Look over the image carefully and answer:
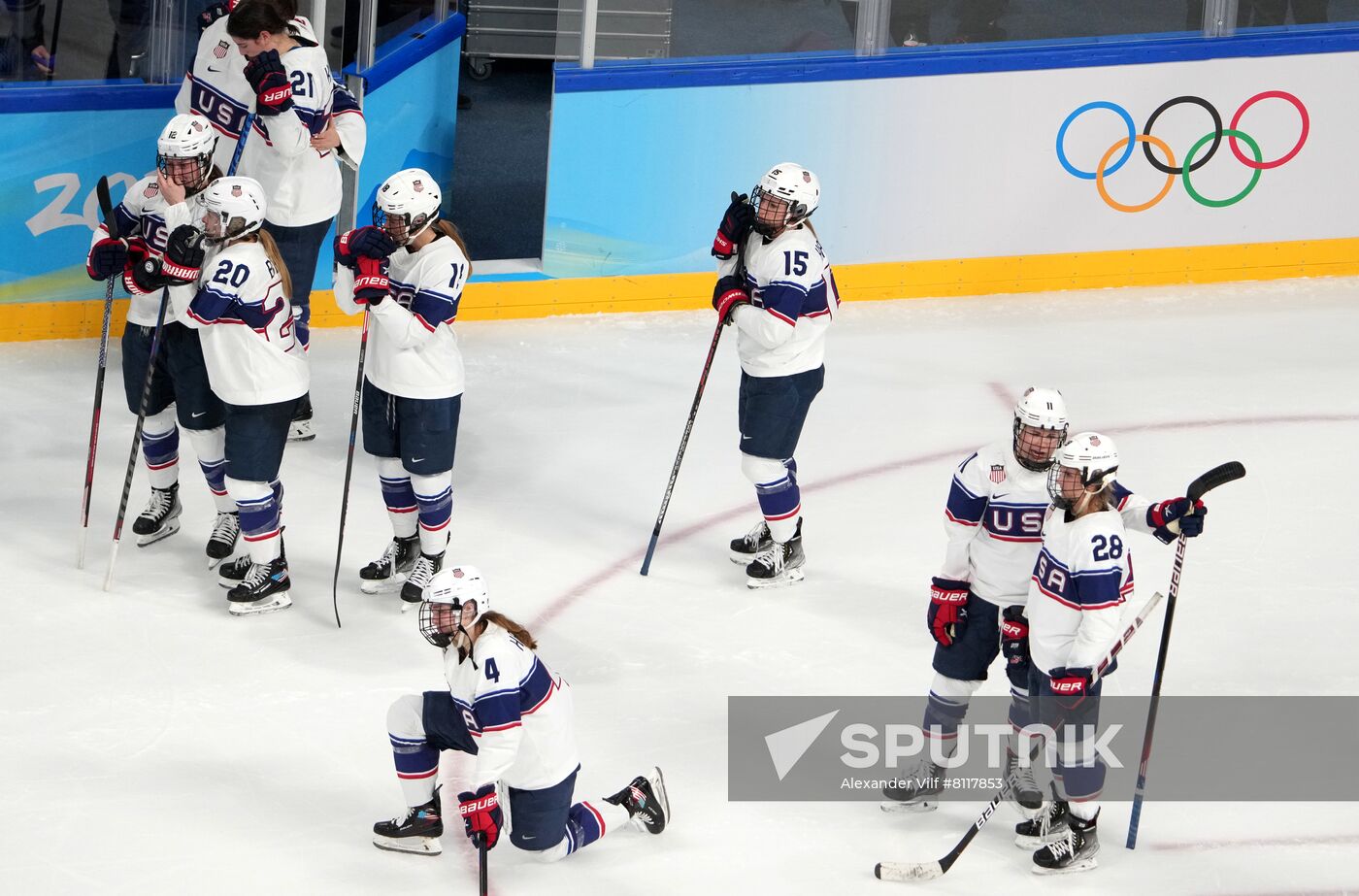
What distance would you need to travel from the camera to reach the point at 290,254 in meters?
6.88

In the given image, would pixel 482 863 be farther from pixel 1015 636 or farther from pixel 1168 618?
pixel 1168 618

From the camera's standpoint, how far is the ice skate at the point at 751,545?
621 centimetres

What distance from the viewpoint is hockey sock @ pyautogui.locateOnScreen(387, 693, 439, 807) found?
4.42m

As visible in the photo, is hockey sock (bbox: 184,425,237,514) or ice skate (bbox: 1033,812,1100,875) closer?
ice skate (bbox: 1033,812,1100,875)

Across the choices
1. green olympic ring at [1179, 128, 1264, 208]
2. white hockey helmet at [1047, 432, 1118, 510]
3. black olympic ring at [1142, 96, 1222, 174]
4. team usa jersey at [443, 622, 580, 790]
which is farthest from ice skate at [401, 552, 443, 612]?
green olympic ring at [1179, 128, 1264, 208]

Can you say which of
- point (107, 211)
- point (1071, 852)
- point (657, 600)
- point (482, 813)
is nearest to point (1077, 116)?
point (657, 600)

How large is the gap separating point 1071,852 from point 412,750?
1.59 metres

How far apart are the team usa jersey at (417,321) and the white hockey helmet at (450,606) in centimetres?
135

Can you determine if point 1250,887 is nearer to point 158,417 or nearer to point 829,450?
point 829,450

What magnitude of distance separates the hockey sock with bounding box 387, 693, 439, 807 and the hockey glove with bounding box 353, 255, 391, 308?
1.35 m

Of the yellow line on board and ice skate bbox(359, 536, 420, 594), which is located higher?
the yellow line on board

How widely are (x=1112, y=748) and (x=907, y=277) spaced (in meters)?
3.86

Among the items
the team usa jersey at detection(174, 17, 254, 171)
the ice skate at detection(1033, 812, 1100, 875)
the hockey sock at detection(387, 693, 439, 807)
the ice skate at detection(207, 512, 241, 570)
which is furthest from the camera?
the team usa jersey at detection(174, 17, 254, 171)

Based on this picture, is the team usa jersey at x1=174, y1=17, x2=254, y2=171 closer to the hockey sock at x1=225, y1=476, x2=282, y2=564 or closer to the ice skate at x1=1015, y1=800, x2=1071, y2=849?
the hockey sock at x1=225, y1=476, x2=282, y2=564
